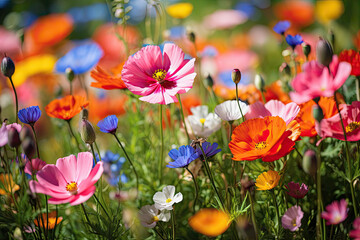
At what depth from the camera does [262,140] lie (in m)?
0.56

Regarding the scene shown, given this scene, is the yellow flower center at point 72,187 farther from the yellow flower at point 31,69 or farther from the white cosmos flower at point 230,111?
the yellow flower at point 31,69

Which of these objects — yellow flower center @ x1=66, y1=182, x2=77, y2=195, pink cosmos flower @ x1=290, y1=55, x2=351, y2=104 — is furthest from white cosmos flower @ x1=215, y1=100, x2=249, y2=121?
yellow flower center @ x1=66, y1=182, x2=77, y2=195

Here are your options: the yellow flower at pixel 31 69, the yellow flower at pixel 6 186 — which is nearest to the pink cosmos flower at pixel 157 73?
the yellow flower at pixel 6 186

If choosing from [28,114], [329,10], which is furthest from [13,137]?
[329,10]

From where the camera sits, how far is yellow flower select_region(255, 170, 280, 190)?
522 millimetres

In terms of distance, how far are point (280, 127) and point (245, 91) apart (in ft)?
1.06

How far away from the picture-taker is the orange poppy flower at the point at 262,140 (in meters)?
0.50

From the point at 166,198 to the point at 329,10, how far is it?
1271 millimetres

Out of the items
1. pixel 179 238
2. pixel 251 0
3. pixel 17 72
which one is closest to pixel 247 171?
pixel 179 238

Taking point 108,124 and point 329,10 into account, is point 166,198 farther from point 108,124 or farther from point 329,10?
point 329,10

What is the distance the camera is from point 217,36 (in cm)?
213

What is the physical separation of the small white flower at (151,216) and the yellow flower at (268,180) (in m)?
0.14

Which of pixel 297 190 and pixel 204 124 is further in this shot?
pixel 204 124

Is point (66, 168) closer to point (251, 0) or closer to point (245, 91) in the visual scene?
point (245, 91)
